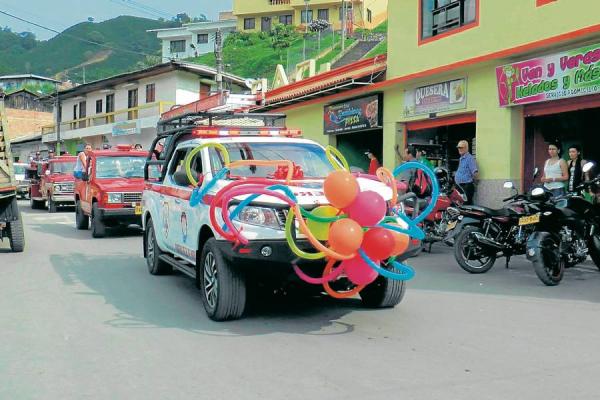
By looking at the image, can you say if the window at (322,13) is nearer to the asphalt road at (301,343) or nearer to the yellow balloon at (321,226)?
the asphalt road at (301,343)

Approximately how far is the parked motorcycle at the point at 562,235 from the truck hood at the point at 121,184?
8.54m

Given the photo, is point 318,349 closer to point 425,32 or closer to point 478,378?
point 478,378

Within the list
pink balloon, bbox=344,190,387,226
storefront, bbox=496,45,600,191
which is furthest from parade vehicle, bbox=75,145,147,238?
pink balloon, bbox=344,190,387,226

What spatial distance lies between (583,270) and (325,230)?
5657 millimetres

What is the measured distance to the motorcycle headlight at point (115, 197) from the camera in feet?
46.0

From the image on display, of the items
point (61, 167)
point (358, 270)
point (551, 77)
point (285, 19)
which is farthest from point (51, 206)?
point (285, 19)

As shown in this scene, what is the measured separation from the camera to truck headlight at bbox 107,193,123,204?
14031 millimetres

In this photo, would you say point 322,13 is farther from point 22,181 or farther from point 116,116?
point 22,181

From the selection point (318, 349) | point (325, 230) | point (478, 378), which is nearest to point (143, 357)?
point (318, 349)

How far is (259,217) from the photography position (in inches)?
235

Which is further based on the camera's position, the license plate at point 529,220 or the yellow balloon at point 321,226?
the license plate at point 529,220

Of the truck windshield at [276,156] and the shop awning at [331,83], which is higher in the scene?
the shop awning at [331,83]

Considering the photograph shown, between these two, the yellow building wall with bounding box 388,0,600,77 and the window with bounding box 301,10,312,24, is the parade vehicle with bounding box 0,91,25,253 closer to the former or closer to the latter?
the yellow building wall with bounding box 388,0,600,77

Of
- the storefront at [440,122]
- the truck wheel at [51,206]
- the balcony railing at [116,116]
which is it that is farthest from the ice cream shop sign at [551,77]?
the balcony railing at [116,116]
